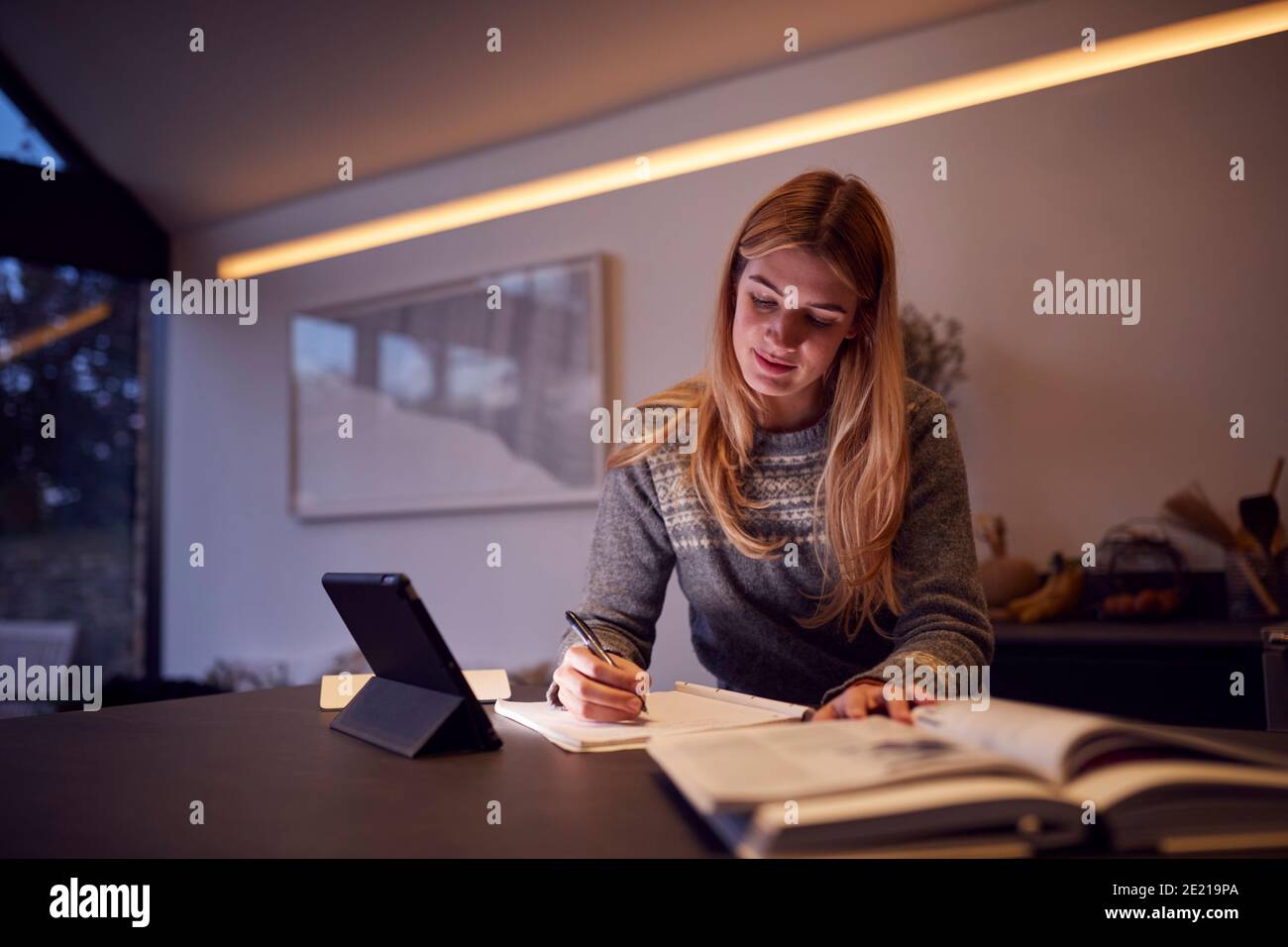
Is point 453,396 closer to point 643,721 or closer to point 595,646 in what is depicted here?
→ point 595,646

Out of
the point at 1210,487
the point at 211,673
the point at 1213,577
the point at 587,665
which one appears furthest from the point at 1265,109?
the point at 211,673

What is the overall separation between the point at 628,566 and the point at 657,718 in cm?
45

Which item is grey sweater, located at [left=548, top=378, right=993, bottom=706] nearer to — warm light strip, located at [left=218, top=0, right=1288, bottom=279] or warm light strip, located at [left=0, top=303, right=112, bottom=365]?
warm light strip, located at [left=218, top=0, right=1288, bottom=279]

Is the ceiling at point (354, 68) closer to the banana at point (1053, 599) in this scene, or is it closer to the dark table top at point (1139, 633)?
the banana at point (1053, 599)

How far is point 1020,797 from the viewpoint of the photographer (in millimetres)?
624

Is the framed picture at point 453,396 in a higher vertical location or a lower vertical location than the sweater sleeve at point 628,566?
higher

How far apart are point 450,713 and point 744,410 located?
0.80 m

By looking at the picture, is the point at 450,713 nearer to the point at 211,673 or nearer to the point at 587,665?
the point at 587,665

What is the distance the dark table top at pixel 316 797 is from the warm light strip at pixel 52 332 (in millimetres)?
3628

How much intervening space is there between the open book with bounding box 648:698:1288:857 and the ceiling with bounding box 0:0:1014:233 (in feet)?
9.36

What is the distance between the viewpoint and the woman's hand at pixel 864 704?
3.25 feet

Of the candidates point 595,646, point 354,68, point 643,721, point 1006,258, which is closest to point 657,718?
point 643,721

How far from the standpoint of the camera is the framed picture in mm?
3680

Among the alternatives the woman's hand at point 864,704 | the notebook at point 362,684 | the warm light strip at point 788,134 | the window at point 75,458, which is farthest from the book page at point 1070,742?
the window at point 75,458
